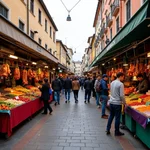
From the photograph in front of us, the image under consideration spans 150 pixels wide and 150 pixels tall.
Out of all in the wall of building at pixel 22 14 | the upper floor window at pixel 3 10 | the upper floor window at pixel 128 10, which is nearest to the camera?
the upper floor window at pixel 3 10

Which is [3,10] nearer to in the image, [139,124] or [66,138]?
[66,138]

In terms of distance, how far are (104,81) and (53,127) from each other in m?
3.16

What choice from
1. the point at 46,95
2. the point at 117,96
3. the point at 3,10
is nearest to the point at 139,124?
the point at 117,96

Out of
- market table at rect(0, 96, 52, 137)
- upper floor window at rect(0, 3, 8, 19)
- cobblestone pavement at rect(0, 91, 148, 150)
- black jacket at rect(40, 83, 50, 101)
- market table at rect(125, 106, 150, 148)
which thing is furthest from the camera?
upper floor window at rect(0, 3, 8, 19)

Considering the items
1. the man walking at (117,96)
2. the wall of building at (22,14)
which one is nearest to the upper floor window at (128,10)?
the wall of building at (22,14)

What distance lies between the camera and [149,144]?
16.7 ft

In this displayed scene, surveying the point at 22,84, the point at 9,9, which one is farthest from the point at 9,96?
the point at 9,9

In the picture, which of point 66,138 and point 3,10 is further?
point 3,10

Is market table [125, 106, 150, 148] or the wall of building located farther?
the wall of building

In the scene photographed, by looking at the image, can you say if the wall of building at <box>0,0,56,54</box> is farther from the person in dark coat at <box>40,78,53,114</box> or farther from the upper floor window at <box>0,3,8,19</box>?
the person in dark coat at <box>40,78,53,114</box>

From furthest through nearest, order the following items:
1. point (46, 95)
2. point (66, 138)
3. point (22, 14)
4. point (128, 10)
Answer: point (22, 14) → point (128, 10) → point (46, 95) → point (66, 138)

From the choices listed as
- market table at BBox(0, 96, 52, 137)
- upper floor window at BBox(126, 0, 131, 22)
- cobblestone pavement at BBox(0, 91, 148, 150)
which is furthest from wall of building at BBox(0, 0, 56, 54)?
cobblestone pavement at BBox(0, 91, 148, 150)

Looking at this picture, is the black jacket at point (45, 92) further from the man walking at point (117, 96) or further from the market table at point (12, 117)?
the man walking at point (117, 96)

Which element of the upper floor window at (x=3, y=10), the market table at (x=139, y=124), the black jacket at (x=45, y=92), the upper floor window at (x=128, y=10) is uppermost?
the upper floor window at (x=128, y=10)
